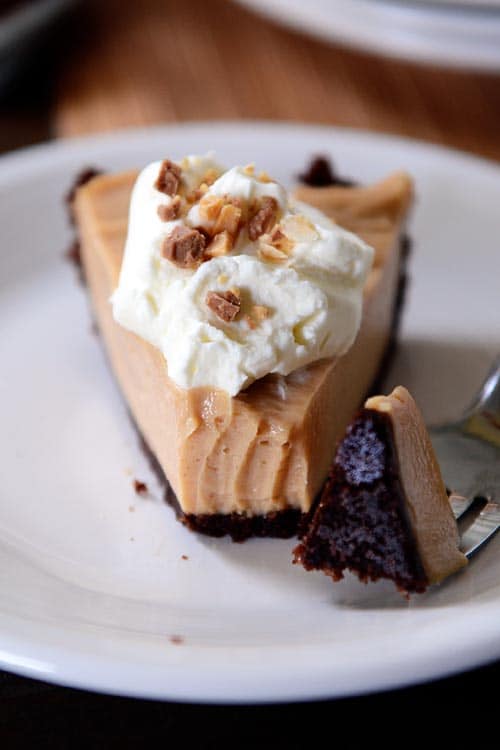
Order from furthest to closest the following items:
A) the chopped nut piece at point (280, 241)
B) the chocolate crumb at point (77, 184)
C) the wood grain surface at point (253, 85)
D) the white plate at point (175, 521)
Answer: the wood grain surface at point (253, 85), the chocolate crumb at point (77, 184), the chopped nut piece at point (280, 241), the white plate at point (175, 521)

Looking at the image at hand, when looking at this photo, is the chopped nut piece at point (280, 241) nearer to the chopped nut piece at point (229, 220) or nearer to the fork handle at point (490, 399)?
the chopped nut piece at point (229, 220)

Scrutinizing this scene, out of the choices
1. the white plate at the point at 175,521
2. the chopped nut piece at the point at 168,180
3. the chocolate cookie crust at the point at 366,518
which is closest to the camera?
the white plate at the point at 175,521

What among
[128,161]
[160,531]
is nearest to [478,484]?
[160,531]

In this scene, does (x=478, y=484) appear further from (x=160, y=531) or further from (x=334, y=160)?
(x=334, y=160)

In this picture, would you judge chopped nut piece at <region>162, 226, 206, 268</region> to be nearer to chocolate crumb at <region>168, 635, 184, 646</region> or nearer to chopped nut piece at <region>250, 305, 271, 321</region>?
chopped nut piece at <region>250, 305, 271, 321</region>

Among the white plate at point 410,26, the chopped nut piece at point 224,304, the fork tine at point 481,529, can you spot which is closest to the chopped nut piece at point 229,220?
the chopped nut piece at point 224,304

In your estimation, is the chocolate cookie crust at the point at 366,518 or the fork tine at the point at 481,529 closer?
the chocolate cookie crust at the point at 366,518
